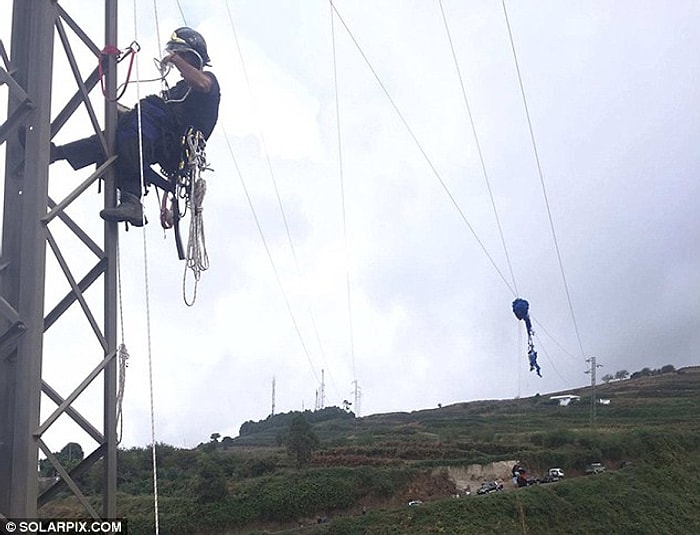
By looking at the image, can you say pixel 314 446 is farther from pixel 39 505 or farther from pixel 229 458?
pixel 39 505

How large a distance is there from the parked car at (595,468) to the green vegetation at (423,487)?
1.20 feet

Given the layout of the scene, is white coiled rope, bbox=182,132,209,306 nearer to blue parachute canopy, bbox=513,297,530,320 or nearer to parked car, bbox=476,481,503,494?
blue parachute canopy, bbox=513,297,530,320

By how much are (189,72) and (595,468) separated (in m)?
41.3

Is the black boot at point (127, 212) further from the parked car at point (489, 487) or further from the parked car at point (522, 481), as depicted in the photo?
the parked car at point (489, 487)

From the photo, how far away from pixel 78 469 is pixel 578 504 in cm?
3251

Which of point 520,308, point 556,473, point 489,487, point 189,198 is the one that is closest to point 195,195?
point 189,198

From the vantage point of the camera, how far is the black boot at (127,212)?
17.2 feet

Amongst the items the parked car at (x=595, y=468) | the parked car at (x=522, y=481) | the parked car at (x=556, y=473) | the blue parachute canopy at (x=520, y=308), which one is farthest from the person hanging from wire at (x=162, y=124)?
the parked car at (x=595, y=468)

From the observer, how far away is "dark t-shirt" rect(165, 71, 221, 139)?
5.63 meters

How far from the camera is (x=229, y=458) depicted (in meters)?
44.1

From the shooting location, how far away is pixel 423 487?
123 ft

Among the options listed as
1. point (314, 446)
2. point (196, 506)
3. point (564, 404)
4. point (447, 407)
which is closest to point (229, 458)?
point (314, 446)

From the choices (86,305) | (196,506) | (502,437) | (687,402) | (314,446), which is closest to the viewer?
(86,305)

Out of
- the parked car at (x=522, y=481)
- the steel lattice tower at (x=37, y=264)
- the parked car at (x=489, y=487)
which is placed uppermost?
the steel lattice tower at (x=37, y=264)
